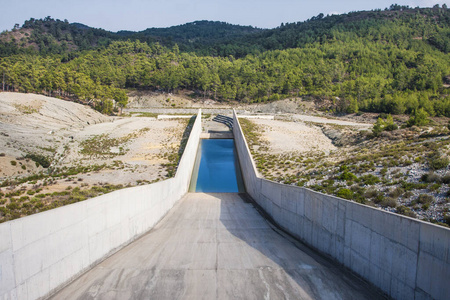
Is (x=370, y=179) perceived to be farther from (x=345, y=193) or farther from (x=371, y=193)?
(x=371, y=193)

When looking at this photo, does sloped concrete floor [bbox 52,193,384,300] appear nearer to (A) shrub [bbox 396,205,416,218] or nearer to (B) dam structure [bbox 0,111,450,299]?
(B) dam structure [bbox 0,111,450,299]

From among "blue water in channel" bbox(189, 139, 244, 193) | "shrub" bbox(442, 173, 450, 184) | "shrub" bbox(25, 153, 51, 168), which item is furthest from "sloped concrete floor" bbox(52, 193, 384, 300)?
"shrub" bbox(25, 153, 51, 168)

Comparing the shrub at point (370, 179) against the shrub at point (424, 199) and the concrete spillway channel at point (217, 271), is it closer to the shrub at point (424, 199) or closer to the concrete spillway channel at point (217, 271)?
the shrub at point (424, 199)

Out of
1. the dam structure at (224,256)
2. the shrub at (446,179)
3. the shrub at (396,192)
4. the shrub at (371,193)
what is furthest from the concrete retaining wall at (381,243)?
the shrub at (446,179)

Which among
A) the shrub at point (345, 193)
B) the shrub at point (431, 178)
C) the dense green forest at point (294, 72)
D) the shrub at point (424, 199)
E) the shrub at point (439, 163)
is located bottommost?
the shrub at point (345, 193)

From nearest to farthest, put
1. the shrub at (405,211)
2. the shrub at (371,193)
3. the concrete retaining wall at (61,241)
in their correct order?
1. the concrete retaining wall at (61,241)
2. the shrub at (405,211)
3. the shrub at (371,193)

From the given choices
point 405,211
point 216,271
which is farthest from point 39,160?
point 405,211
